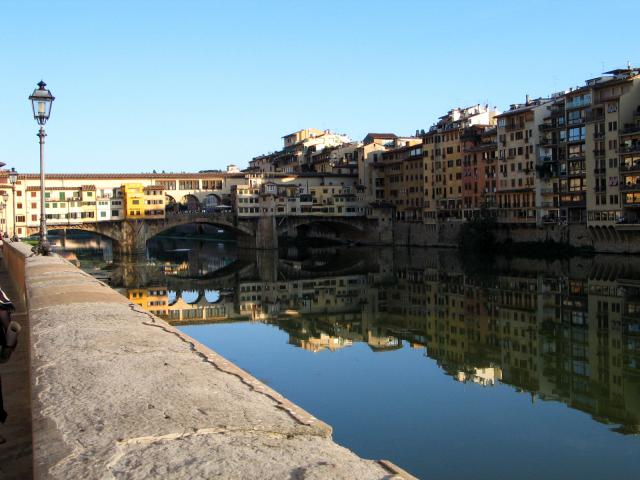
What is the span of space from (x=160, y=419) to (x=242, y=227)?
7219 cm

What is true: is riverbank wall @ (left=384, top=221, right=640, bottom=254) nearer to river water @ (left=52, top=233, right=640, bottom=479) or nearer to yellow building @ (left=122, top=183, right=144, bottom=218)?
river water @ (left=52, top=233, right=640, bottom=479)

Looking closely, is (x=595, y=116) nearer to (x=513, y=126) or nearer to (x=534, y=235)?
(x=513, y=126)

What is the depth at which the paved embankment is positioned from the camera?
4.39m

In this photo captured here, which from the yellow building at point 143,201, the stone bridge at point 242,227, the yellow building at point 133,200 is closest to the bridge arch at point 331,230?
the stone bridge at point 242,227

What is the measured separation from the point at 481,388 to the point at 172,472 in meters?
13.1

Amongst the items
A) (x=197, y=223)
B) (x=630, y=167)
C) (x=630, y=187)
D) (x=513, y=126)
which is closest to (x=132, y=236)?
(x=197, y=223)

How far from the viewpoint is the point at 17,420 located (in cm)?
678

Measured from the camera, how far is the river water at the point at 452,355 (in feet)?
39.2

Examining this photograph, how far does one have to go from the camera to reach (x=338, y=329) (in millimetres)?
25453

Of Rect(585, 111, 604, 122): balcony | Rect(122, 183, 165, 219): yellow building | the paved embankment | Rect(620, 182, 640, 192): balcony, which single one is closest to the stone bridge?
Rect(122, 183, 165, 219): yellow building

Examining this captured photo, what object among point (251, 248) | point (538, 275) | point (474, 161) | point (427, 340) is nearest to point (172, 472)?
point (427, 340)

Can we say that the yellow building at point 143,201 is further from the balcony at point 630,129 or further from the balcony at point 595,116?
the balcony at point 630,129

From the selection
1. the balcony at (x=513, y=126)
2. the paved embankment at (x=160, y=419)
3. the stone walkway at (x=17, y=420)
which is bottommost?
the stone walkway at (x=17, y=420)

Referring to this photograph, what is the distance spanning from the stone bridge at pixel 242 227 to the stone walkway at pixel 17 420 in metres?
60.0
